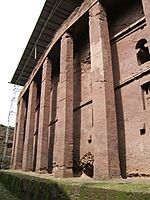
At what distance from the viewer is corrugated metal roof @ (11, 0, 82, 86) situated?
40.6 ft

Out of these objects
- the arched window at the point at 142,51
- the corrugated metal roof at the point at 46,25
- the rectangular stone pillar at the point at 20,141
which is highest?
the corrugated metal roof at the point at 46,25

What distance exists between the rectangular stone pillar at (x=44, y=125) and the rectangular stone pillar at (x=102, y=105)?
4428 millimetres

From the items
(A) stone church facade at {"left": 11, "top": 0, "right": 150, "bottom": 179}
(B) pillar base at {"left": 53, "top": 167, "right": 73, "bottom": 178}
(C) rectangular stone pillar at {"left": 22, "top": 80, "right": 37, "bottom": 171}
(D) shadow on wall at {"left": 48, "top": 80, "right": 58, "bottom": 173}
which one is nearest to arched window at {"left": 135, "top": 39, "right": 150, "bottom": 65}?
(A) stone church facade at {"left": 11, "top": 0, "right": 150, "bottom": 179}

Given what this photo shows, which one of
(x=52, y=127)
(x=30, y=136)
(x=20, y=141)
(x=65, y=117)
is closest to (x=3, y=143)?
(x=20, y=141)

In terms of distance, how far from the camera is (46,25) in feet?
44.5

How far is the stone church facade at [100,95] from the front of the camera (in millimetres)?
6379

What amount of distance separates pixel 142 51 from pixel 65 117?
3710 millimetres

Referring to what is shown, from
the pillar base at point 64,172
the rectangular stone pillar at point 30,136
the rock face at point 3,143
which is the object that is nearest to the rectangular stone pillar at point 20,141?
the rectangular stone pillar at point 30,136

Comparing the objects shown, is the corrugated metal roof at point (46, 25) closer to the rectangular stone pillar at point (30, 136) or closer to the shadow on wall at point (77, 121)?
the rectangular stone pillar at point (30, 136)

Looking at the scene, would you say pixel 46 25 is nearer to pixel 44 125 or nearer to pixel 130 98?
pixel 44 125

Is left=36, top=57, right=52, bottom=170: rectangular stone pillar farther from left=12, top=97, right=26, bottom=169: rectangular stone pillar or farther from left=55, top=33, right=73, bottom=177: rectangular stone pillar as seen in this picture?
left=12, top=97, right=26, bottom=169: rectangular stone pillar

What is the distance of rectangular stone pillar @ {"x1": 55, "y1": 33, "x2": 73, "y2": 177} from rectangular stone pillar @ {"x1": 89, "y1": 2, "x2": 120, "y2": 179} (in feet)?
5.50

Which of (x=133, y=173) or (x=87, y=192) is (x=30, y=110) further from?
(x=87, y=192)

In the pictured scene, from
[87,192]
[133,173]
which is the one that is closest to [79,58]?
[133,173]
